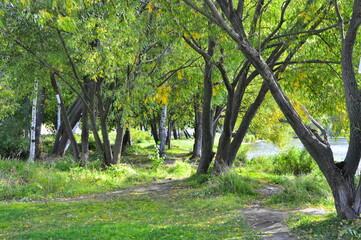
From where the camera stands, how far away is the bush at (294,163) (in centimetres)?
1683

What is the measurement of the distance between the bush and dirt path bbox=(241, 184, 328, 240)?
8551mm

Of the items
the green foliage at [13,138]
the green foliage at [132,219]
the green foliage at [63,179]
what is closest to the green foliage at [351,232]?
the green foliage at [132,219]

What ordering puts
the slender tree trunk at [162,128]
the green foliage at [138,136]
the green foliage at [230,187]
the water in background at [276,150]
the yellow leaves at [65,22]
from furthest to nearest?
the green foliage at [138,136] < the water in background at [276,150] < the slender tree trunk at [162,128] < the green foliage at [230,187] < the yellow leaves at [65,22]

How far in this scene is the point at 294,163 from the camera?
17141 millimetres

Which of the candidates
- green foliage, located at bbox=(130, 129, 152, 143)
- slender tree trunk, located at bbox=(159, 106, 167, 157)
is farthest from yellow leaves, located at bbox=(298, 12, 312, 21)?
green foliage, located at bbox=(130, 129, 152, 143)

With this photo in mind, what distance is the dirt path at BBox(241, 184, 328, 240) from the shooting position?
19.8 feet

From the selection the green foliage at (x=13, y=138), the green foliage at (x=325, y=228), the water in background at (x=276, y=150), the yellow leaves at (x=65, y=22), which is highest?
the yellow leaves at (x=65, y=22)

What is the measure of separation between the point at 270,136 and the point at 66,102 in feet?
50.3

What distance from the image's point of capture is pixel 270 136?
2312 centimetres

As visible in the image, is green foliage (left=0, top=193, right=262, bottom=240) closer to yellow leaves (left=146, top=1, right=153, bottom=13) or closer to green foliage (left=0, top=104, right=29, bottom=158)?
yellow leaves (left=146, top=1, right=153, bottom=13)

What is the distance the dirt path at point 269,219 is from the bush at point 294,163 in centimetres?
855

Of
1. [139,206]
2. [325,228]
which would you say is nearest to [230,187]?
[139,206]

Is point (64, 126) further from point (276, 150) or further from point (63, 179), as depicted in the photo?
point (276, 150)

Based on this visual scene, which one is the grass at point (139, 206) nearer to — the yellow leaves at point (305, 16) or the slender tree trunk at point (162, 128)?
the yellow leaves at point (305, 16)
